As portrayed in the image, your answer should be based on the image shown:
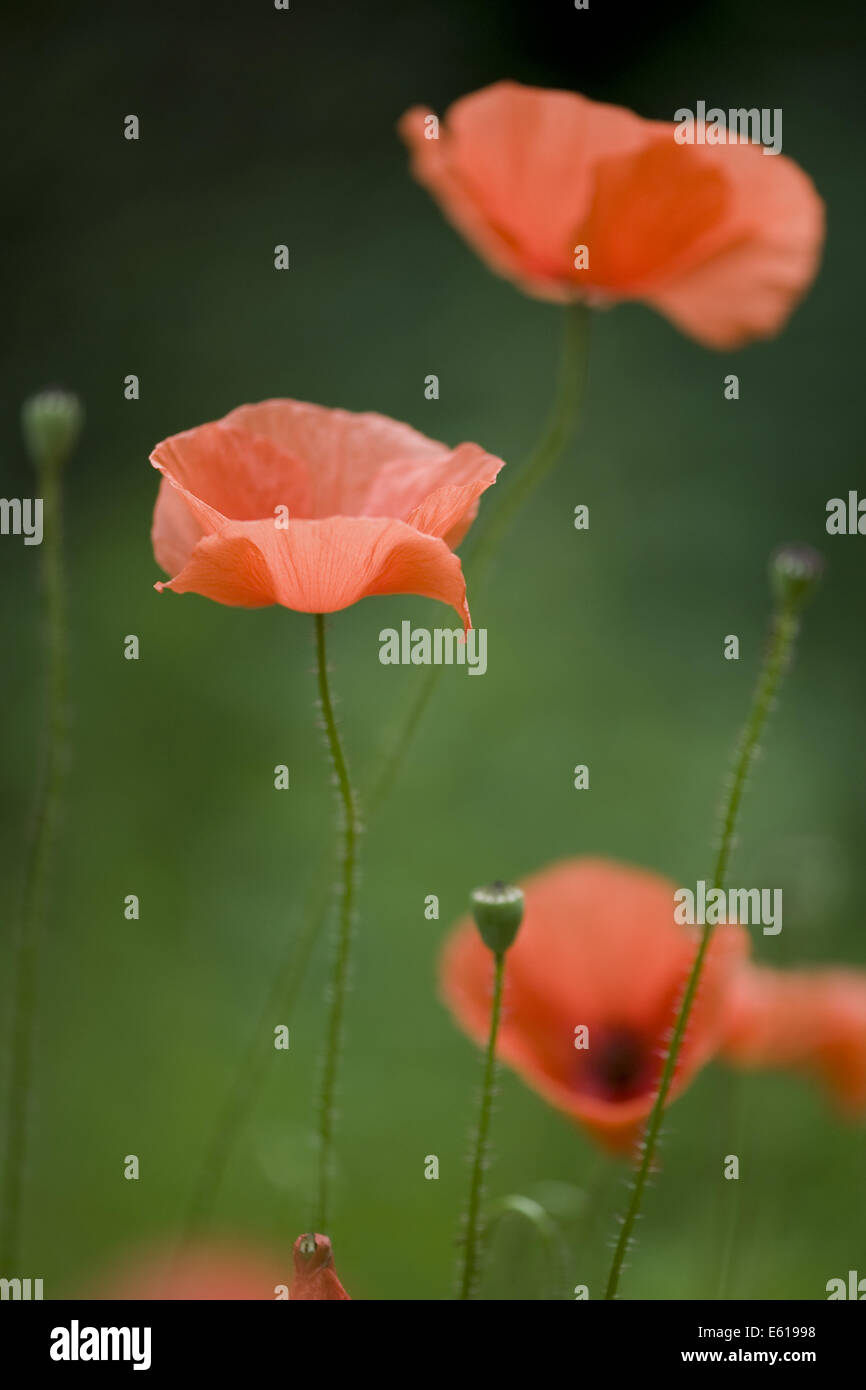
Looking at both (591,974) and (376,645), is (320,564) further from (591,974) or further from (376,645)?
(376,645)

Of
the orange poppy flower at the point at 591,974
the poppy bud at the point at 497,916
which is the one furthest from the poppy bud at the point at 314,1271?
the orange poppy flower at the point at 591,974

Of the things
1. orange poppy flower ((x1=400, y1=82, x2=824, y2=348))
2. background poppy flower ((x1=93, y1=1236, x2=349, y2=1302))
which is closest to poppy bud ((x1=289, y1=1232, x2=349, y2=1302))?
background poppy flower ((x1=93, y1=1236, x2=349, y2=1302))

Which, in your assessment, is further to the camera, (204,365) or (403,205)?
(403,205)

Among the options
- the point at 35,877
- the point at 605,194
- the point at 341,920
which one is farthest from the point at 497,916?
the point at 605,194

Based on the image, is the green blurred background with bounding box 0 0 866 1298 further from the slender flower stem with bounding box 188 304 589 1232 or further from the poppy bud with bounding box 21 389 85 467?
the poppy bud with bounding box 21 389 85 467
